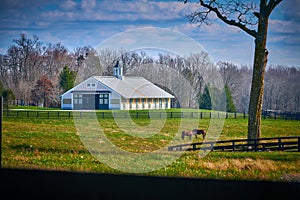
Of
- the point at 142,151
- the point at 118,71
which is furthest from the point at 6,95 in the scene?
the point at 142,151

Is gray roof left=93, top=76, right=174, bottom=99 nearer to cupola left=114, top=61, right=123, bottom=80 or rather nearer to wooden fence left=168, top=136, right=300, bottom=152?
cupola left=114, top=61, right=123, bottom=80

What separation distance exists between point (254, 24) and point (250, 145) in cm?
148

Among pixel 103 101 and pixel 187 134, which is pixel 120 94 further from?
pixel 187 134

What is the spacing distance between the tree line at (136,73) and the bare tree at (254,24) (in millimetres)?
84

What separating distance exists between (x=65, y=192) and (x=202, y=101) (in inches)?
81.2

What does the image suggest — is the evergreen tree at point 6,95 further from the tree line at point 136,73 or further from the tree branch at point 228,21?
the tree branch at point 228,21

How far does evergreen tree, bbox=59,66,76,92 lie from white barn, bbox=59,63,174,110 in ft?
0.24

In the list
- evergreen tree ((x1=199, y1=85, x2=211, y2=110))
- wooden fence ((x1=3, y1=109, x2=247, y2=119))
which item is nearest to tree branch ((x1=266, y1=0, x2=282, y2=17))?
evergreen tree ((x1=199, y1=85, x2=211, y2=110))

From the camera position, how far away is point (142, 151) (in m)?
7.01

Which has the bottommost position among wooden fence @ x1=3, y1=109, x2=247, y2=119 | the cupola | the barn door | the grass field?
the grass field

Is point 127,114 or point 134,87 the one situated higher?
point 134,87

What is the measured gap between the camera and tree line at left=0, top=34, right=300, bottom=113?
6562 mm

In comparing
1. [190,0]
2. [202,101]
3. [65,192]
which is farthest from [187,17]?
[65,192]

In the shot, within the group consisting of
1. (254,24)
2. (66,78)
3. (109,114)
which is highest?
(254,24)
